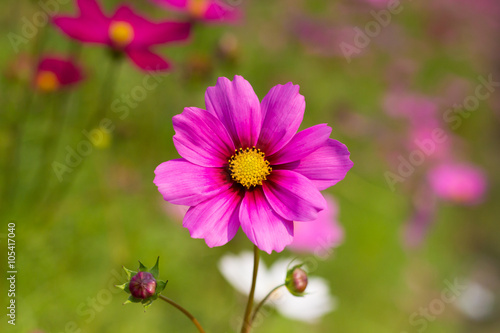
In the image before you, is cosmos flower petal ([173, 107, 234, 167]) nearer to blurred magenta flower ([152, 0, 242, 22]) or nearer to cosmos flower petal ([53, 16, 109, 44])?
cosmos flower petal ([53, 16, 109, 44])

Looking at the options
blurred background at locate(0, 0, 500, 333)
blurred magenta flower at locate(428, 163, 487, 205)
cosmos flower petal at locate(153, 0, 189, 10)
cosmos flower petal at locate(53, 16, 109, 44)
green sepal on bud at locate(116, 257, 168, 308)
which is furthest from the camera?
blurred magenta flower at locate(428, 163, 487, 205)

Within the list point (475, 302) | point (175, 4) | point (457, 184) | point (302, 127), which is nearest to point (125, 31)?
point (175, 4)

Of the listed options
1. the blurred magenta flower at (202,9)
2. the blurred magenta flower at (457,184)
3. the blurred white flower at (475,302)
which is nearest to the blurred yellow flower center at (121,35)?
the blurred magenta flower at (202,9)

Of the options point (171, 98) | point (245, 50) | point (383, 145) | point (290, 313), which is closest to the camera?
point (290, 313)

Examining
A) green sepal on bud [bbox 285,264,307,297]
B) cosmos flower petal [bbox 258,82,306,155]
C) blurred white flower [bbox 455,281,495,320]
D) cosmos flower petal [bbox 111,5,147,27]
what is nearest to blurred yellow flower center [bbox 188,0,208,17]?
cosmos flower petal [bbox 111,5,147,27]

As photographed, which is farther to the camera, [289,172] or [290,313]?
[290,313]

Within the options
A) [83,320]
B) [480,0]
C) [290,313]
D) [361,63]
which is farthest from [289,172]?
[480,0]

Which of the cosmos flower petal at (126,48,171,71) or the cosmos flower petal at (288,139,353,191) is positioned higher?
the cosmos flower petal at (126,48,171,71)

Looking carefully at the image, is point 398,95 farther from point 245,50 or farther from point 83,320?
point 83,320
